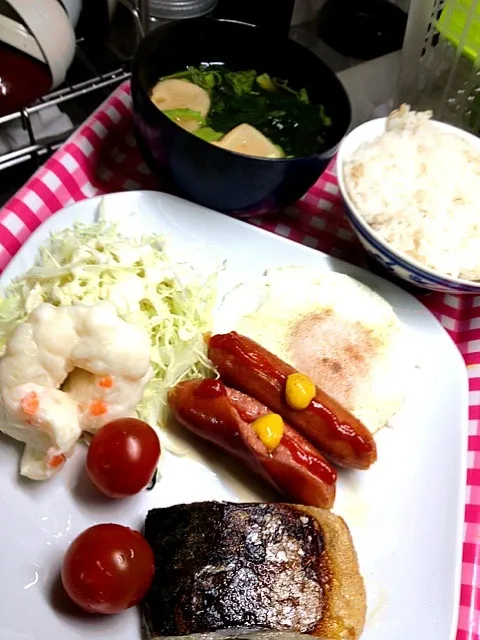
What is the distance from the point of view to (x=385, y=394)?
1.84 m

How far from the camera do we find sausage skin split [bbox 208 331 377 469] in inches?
64.2

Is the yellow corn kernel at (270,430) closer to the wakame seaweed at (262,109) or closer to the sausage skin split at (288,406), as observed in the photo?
the sausage skin split at (288,406)

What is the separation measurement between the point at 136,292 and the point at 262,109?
86 cm

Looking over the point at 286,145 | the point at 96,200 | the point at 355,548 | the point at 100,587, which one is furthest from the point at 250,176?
the point at 100,587

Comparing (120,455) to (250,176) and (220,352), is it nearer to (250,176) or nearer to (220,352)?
(220,352)

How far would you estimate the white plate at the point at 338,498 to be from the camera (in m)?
1.38

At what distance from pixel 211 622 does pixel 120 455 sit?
1.34 ft

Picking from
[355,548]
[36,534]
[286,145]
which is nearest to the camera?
[36,534]

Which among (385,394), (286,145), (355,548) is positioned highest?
(286,145)

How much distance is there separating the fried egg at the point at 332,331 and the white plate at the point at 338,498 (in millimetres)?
60

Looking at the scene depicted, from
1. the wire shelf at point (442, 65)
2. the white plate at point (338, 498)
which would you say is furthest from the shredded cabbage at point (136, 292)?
the wire shelf at point (442, 65)

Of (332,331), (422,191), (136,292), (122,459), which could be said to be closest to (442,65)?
(422,191)

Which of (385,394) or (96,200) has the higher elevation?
(96,200)

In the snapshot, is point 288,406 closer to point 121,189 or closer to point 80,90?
point 121,189
